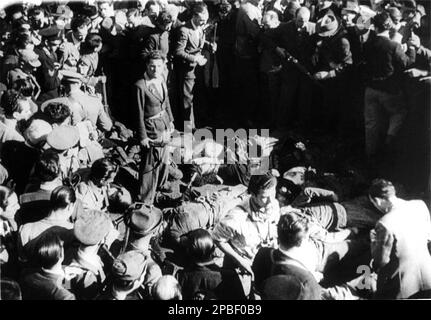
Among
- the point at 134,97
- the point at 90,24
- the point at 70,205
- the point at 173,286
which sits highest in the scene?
the point at 90,24

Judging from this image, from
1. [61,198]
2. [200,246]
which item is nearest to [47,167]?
[61,198]

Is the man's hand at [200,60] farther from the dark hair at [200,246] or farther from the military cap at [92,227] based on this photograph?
the dark hair at [200,246]

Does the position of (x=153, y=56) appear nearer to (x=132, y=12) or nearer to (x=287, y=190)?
(x=132, y=12)

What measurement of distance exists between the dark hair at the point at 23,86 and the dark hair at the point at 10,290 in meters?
2.51

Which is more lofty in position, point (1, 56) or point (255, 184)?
point (1, 56)

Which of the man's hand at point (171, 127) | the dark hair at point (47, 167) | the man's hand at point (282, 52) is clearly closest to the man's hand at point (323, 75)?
the man's hand at point (282, 52)

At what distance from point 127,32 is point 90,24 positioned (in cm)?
53

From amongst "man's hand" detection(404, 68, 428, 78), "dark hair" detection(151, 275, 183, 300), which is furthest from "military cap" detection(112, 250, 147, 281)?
"man's hand" detection(404, 68, 428, 78)

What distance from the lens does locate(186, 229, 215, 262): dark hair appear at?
6309 millimetres

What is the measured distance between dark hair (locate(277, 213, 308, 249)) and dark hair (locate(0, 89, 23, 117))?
3.27m

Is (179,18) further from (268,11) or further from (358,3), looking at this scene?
(358,3)

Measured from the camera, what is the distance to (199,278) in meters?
6.39

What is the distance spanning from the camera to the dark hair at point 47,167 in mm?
7016

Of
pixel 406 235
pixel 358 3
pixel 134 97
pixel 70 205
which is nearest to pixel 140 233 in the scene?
pixel 70 205
